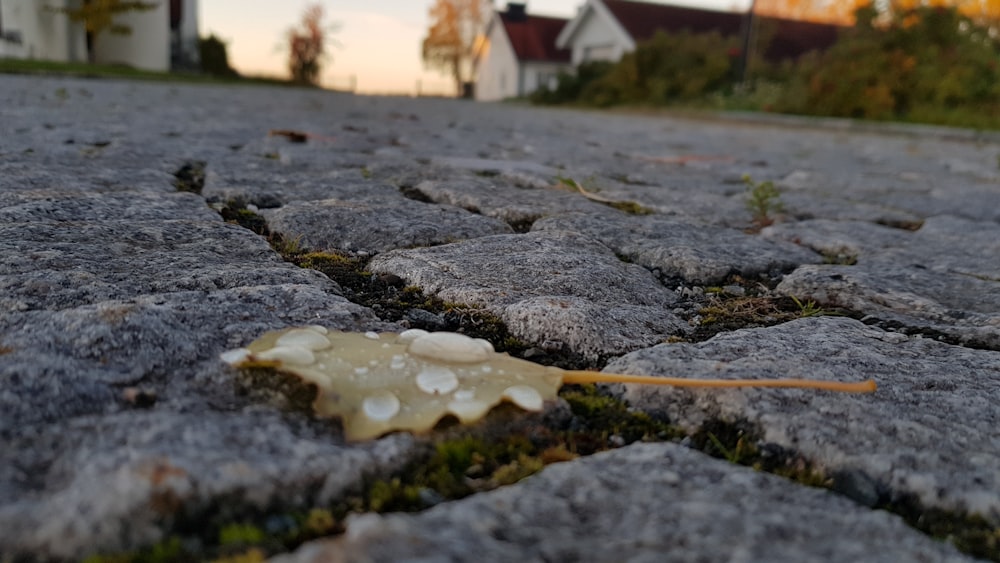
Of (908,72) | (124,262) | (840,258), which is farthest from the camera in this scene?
(908,72)

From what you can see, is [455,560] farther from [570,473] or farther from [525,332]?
[525,332]

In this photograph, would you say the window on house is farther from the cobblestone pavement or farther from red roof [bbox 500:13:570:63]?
the cobblestone pavement

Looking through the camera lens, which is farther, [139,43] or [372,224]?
[139,43]

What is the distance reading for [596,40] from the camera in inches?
1088

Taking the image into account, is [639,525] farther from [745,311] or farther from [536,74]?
[536,74]

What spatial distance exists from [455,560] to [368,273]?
1022mm

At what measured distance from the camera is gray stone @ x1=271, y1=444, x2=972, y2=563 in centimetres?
65

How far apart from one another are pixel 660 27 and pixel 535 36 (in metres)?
8.66

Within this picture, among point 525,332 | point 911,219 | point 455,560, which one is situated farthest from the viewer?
point 911,219

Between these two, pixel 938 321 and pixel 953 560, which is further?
pixel 938 321

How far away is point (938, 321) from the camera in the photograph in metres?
1.53

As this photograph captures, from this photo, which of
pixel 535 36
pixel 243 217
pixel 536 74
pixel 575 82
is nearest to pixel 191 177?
pixel 243 217

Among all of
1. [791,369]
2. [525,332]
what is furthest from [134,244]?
[791,369]

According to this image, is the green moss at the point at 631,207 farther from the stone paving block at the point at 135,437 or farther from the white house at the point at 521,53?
the white house at the point at 521,53
